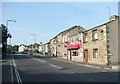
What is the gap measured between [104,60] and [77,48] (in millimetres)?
15066

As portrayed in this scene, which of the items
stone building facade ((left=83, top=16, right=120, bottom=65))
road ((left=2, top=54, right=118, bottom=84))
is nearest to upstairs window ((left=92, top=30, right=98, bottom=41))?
stone building facade ((left=83, top=16, right=120, bottom=65))

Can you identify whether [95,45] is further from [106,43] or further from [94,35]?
[106,43]

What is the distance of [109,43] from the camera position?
44.1 metres

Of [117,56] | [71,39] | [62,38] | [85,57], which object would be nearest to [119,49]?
[117,56]

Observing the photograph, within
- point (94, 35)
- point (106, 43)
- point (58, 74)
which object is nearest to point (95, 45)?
point (94, 35)

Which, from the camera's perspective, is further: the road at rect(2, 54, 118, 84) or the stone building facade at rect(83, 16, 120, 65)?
the stone building facade at rect(83, 16, 120, 65)

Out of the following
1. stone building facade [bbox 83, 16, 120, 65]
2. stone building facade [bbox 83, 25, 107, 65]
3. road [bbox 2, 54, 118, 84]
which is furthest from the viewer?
stone building facade [bbox 83, 25, 107, 65]

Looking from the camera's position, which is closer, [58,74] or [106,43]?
[58,74]

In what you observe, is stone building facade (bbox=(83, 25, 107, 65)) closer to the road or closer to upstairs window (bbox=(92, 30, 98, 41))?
upstairs window (bbox=(92, 30, 98, 41))

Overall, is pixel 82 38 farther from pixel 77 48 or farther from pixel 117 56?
pixel 117 56

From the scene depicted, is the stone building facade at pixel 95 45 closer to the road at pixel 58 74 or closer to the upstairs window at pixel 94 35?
the upstairs window at pixel 94 35

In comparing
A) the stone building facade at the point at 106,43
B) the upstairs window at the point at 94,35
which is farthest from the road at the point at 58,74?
the upstairs window at the point at 94,35

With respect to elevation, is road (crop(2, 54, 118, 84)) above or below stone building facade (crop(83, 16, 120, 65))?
below

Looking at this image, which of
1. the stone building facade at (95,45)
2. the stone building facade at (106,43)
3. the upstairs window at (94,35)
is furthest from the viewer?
the upstairs window at (94,35)
